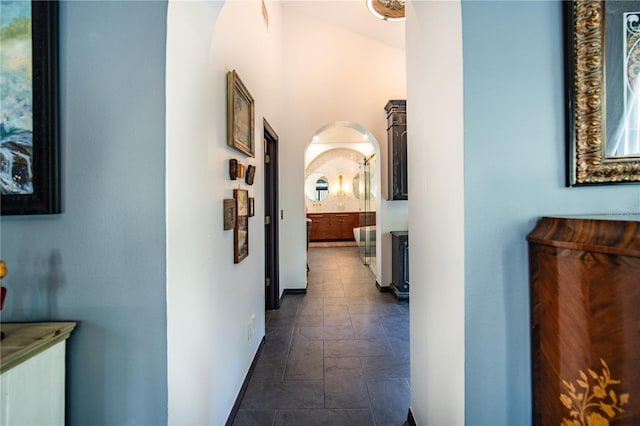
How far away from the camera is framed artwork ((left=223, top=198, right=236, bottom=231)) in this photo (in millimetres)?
1526

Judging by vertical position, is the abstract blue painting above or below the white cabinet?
above

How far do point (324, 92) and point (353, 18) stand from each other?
3.10 ft

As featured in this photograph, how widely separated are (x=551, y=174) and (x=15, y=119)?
1.84 m

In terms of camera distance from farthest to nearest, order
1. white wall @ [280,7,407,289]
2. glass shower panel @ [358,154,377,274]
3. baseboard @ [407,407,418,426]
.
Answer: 1. glass shower panel @ [358,154,377,274]
2. white wall @ [280,7,407,289]
3. baseboard @ [407,407,418,426]

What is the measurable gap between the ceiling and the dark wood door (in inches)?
68.2

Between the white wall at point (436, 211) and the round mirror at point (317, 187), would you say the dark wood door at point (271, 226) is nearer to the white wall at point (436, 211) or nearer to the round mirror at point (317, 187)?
the white wall at point (436, 211)

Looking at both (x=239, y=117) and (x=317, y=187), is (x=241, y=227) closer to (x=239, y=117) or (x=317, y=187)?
(x=239, y=117)

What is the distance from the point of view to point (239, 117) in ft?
5.76

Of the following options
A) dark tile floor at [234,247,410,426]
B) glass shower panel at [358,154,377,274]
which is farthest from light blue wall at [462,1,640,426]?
glass shower panel at [358,154,377,274]

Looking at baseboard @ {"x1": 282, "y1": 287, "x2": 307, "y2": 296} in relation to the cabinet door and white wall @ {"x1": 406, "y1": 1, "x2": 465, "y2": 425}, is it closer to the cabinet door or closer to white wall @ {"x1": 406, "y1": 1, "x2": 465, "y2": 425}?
white wall @ {"x1": 406, "y1": 1, "x2": 465, "y2": 425}

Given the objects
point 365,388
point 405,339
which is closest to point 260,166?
point 365,388

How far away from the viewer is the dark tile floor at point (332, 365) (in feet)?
5.49

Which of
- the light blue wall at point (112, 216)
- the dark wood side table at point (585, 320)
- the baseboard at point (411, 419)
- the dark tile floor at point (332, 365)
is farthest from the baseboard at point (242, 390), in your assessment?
the dark wood side table at point (585, 320)

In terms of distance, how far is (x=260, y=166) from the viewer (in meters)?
2.44
